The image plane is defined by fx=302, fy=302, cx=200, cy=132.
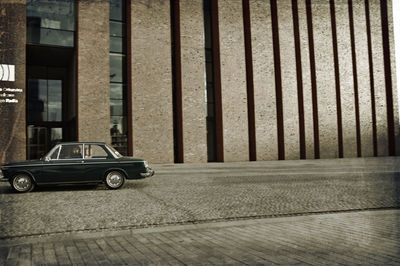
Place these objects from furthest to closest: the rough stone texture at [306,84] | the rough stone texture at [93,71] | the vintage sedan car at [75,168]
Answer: the rough stone texture at [306,84], the rough stone texture at [93,71], the vintage sedan car at [75,168]

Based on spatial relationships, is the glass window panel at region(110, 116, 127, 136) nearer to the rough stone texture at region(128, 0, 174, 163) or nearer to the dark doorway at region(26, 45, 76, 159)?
the rough stone texture at region(128, 0, 174, 163)

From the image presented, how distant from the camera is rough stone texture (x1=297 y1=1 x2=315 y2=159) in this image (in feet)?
78.8

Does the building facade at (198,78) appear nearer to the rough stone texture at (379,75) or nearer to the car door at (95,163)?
the rough stone texture at (379,75)

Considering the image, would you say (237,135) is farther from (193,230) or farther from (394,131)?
(193,230)

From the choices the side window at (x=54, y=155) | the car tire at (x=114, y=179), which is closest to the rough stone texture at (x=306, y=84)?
the car tire at (x=114, y=179)

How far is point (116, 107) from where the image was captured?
20.0 m

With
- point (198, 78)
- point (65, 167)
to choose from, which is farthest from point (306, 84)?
point (65, 167)

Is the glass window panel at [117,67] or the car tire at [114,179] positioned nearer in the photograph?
the car tire at [114,179]

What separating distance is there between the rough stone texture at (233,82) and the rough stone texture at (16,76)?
12675 mm

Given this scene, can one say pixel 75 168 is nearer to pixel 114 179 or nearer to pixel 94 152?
pixel 94 152

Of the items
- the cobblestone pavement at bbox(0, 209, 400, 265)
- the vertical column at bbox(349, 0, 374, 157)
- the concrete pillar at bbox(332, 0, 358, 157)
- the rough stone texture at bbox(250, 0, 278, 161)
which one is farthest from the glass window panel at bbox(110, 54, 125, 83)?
the vertical column at bbox(349, 0, 374, 157)

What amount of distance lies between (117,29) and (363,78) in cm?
2090

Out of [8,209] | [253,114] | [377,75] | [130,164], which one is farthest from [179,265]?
[377,75]

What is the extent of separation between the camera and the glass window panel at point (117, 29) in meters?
20.3
